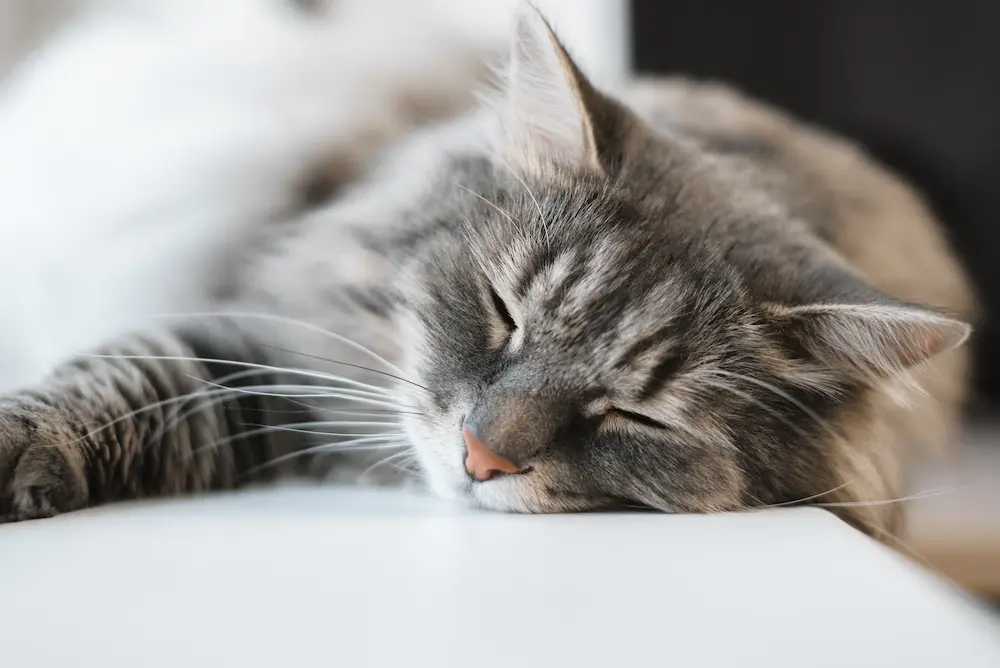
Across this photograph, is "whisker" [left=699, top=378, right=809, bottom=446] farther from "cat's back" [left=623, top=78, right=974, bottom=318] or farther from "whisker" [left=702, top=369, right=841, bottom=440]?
"cat's back" [left=623, top=78, right=974, bottom=318]

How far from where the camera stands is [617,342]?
1022 mm

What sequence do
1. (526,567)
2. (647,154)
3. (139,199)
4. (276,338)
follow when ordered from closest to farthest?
(526,567), (647,154), (276,338), (139,199)

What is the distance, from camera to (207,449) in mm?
1191

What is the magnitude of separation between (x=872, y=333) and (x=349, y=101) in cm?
128

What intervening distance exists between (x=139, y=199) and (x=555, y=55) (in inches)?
38.6

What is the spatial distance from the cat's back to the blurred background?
20 centimetres

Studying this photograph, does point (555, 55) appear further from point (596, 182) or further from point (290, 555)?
point (290, 555)

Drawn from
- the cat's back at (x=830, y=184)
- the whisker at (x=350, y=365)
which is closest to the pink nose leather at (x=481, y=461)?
the whisker at (x=350, y=365)

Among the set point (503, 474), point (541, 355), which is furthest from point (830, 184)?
point (503, 474)

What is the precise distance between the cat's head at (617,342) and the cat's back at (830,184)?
336 mm

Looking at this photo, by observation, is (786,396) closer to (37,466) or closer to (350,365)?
(350,365)

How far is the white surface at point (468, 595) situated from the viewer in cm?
63

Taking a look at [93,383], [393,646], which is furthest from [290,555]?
[93,383]

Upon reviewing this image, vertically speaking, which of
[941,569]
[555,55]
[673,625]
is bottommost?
[941,569]
